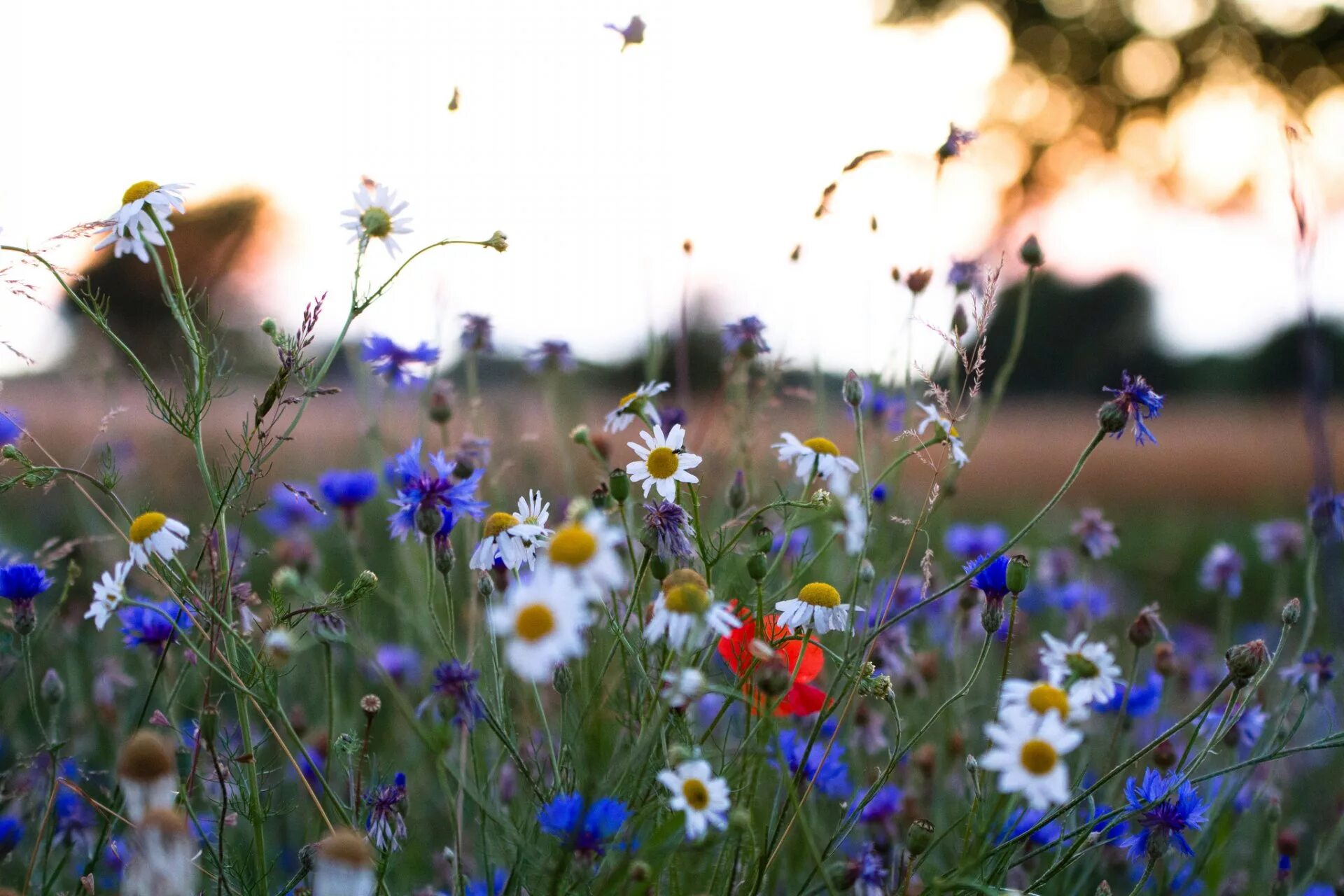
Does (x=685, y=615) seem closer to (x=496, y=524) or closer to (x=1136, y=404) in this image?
(x=496, y=524)

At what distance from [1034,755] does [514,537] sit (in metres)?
0.52

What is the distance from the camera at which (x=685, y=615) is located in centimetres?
83

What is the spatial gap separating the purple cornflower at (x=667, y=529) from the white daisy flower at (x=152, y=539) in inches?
17.4

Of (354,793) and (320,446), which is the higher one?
(320,446)

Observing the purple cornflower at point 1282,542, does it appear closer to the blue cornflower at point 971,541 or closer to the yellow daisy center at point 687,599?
the blue cornflower at point 971,541

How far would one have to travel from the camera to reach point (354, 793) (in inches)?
40.4

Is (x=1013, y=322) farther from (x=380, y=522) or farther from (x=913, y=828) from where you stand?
(x=913, y=828)

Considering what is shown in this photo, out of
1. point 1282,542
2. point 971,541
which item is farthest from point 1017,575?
point 1282,542

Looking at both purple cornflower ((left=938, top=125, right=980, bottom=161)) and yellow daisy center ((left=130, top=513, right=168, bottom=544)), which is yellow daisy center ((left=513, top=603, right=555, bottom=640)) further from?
purple cornflower ((left=938, top=125, right=980, bottom=161))

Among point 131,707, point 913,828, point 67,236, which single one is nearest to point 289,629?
point 67,236

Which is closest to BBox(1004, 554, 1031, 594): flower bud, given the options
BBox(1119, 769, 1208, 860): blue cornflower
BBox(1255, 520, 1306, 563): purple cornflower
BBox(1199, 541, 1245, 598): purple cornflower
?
BBox(1119, 769, 1208, 860): blue cornflower

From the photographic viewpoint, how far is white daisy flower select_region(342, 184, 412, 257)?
1193 mm

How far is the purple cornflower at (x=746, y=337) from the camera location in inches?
62.9

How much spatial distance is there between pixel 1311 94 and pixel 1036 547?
924 centimetres
